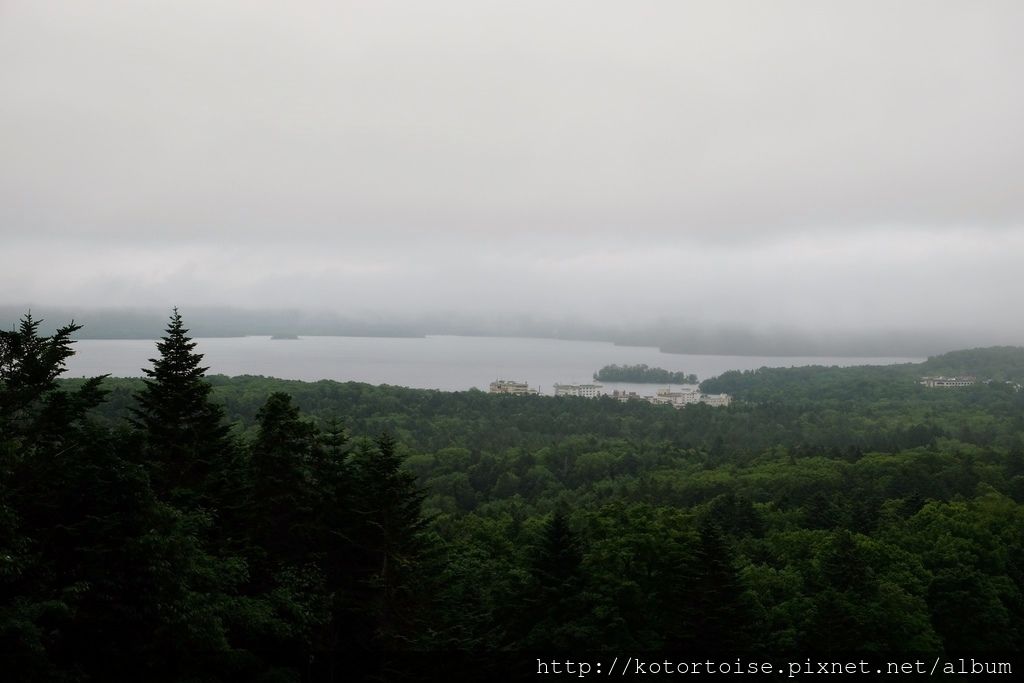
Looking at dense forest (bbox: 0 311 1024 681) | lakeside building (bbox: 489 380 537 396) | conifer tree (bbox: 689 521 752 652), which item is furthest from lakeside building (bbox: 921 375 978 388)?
conifer tree (bbox: 689 521 752 652)

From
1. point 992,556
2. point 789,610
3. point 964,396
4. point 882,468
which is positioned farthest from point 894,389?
point 789,610

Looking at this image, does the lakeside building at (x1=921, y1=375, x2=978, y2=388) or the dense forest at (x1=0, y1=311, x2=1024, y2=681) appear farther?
the lakeside building at (x1=921, y1=375, x2=978, y2=388)

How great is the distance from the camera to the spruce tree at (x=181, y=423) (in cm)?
1742

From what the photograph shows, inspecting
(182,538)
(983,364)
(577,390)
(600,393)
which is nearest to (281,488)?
(182,538)

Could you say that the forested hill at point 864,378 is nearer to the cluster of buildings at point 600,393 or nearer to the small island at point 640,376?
the cluster of buildings at point 600,393

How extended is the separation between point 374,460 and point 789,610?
1457cm

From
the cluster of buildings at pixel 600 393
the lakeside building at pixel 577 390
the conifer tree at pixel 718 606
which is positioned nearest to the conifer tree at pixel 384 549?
the conifer tree at pixel 718 606

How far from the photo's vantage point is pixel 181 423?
1808 centimetres

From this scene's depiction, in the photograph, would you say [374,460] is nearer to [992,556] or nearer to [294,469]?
[294,469]

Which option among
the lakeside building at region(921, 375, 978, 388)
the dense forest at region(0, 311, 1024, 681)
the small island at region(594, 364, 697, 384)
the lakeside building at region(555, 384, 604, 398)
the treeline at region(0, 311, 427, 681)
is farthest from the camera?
the small island at region(594, 364, 697, 384)

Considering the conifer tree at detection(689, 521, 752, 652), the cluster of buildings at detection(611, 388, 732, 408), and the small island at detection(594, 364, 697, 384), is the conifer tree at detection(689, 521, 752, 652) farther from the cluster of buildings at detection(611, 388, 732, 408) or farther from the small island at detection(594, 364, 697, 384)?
the small island at detection(594, 364, 697, 384)

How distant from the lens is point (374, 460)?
18500mm

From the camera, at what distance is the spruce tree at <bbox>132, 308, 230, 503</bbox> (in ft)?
57.2

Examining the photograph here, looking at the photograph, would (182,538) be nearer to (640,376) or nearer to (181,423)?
(181,423)
